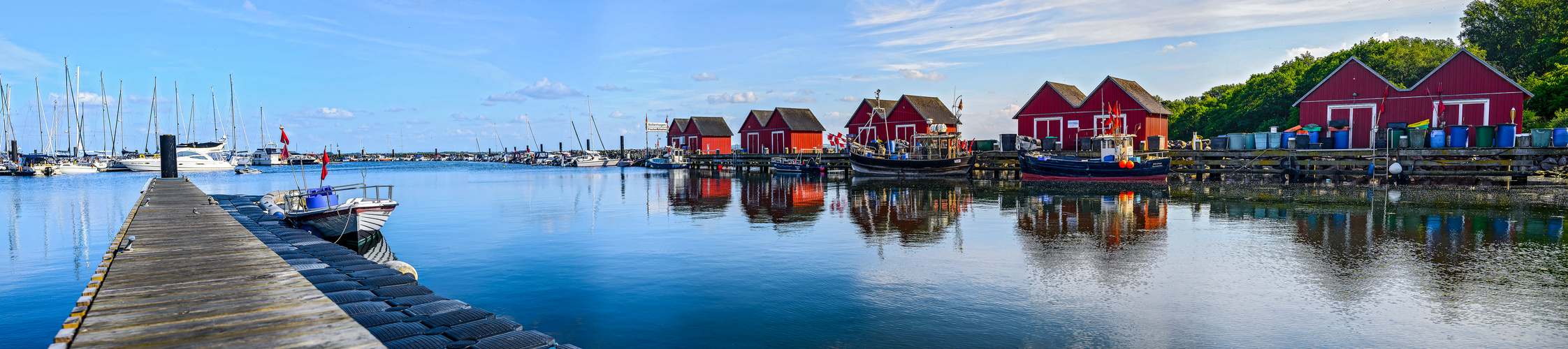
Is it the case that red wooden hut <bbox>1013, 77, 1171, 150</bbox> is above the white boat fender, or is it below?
above

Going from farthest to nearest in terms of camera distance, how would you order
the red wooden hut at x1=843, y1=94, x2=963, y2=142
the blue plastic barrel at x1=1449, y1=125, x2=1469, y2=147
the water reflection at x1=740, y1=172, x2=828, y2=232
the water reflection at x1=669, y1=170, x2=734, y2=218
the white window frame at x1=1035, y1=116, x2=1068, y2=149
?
the red wooden hut at x1=843, y1=94, x2=963, y2=142 < the white window frame at x1=1035, y1=116, x2=1068, y2=149 < the blue plastic barrel at x1=1449, y1=125, x2=1469, y2=147 < the water reflection at x1=669, y1=170, x2=734, y2=218 < the water reflection at x1=740, y1=172, x2=828, y2=232

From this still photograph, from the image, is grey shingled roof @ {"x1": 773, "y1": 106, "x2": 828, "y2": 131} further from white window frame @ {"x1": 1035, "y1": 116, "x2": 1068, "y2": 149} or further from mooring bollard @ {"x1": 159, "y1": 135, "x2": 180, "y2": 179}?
mooring bollard @ {"x1": 159, "y1": 135, "x2": 180, "y2": 179}

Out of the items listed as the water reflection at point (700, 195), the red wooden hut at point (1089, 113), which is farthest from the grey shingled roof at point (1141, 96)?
the water reflection at point (700, 195)

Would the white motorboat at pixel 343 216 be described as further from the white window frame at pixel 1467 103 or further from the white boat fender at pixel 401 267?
the white window frame at pixel 1467 103

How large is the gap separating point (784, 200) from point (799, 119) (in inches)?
1725

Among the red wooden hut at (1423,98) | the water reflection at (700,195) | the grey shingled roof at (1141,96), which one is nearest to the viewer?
the water reflection at (700,195)

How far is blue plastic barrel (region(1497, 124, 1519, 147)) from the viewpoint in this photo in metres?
31.9

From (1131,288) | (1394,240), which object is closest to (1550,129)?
(1394,240)

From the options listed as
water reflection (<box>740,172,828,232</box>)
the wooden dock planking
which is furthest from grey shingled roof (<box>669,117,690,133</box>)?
the wooden dock planking

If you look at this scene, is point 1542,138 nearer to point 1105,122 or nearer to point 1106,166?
point 1106,166

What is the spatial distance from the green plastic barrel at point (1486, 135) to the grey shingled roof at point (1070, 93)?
1731 cm

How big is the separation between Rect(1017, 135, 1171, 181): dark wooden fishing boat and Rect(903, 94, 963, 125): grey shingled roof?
17.6 m

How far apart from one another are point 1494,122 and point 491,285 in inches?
1649

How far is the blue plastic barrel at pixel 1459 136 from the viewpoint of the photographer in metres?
33.3
